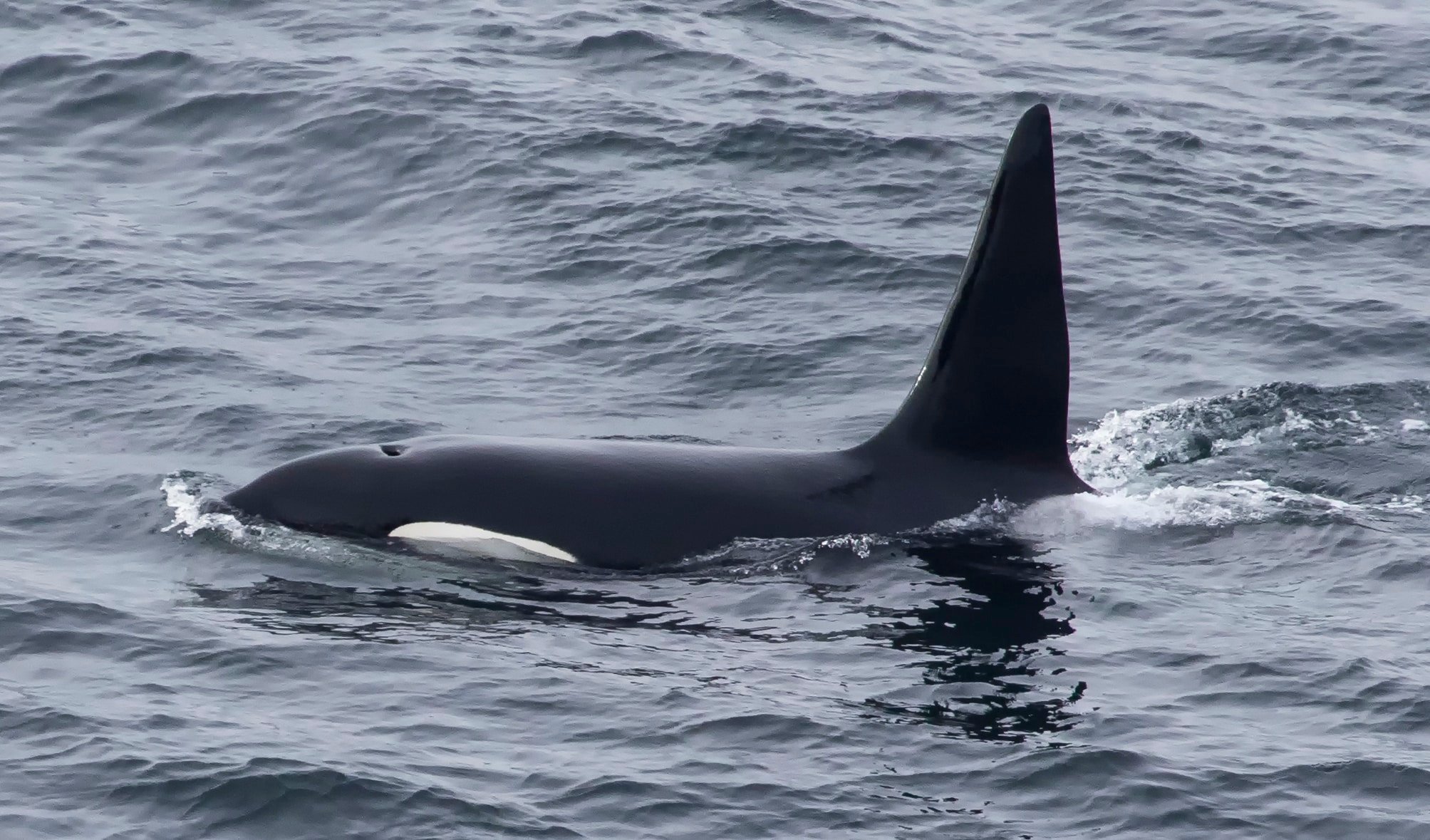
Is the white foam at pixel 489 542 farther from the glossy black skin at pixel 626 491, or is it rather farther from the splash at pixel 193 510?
the splash at pixel 193 510

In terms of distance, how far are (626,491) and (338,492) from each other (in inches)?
86.8

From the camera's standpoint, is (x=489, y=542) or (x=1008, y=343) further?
(x=1008, y=343)

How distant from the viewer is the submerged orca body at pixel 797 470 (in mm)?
15922

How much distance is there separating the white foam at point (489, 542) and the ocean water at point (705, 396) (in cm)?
17

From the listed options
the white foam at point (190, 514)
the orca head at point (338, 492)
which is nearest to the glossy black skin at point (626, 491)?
the orca head at point (338, 492)

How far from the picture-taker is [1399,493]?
17938mm

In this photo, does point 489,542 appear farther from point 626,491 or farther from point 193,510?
point 193,510

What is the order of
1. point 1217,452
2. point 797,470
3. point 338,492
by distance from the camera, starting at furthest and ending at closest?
point 1217,452, point 797,470, point 338,492

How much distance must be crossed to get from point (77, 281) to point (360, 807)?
13.6 meters

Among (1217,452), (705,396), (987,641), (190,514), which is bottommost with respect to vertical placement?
(987,641)

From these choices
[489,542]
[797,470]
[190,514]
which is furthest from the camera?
[190,514]

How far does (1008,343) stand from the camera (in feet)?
53.3

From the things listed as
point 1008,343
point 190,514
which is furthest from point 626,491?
point 190,514

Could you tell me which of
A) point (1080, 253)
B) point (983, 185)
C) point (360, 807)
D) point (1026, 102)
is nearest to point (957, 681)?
point (360, 807)
